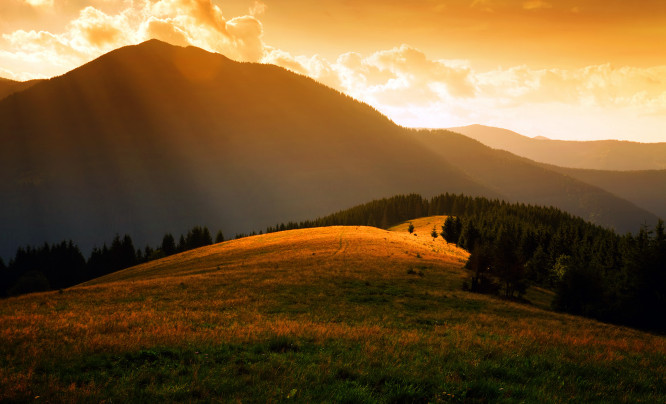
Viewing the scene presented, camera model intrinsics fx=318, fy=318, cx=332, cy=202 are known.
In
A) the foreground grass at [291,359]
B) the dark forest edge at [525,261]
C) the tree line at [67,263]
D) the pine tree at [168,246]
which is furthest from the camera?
the pine tree at [168,246]

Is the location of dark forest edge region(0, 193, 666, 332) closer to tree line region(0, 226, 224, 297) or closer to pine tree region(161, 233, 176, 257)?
tree line region(0, 226, 224, 297)

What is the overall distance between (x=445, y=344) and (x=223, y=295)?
1585 centimetres

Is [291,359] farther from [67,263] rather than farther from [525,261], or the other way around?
[67,263]

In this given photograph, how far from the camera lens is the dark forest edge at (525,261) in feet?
114

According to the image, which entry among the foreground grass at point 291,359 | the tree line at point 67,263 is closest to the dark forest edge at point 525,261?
the tree line at point 67,263

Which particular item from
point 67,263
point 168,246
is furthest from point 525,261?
point 67,263

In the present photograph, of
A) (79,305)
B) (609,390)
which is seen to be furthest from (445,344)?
(79,305)

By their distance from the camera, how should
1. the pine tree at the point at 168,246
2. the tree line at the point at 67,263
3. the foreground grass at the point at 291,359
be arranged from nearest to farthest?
the foreground grass at the point at 291,359 < the tree line at the point at 67,263 < the pine tree at the point at 168,246

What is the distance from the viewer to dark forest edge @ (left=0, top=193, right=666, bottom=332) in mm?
34844

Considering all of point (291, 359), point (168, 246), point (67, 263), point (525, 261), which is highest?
point (291, 359)

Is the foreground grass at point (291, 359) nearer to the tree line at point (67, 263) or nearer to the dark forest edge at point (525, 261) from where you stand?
the dark forest edge at point (525, 261)

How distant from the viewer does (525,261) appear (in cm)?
6756

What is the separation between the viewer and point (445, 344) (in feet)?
35.1

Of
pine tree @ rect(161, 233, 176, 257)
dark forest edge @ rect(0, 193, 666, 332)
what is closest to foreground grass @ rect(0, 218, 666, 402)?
dark forest edge @ rect(0, 193, 666, 332)
